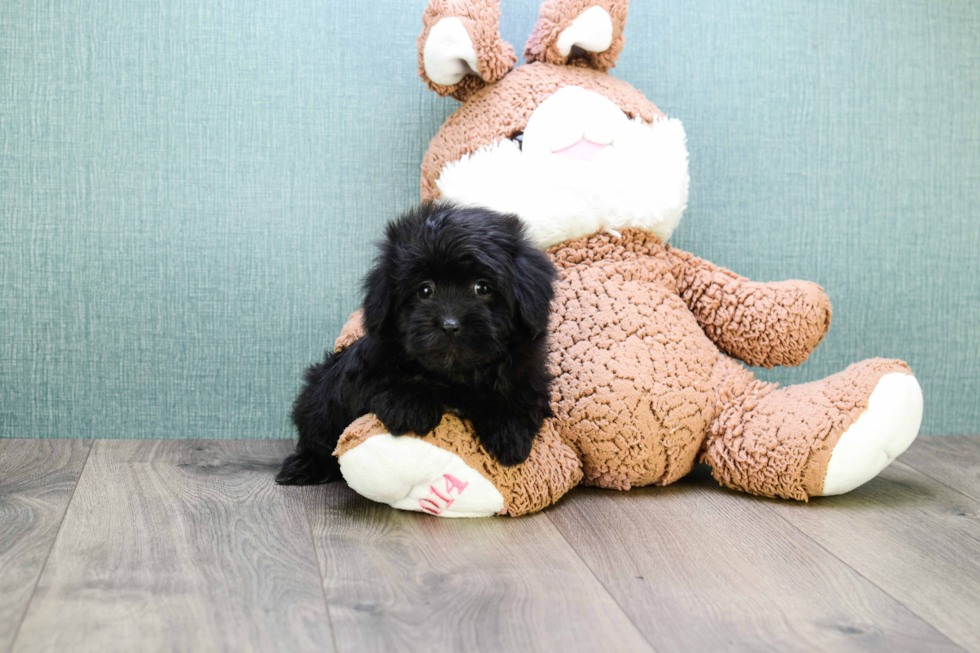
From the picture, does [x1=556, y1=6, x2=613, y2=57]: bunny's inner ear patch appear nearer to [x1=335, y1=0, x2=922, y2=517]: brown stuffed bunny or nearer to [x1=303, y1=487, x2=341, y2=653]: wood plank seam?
[x1=335, y1=0, x2=922, y2=517]: brown stuffed bunny

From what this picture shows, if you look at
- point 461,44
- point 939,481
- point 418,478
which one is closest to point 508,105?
point 461,44

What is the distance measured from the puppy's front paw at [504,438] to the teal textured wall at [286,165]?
0.62m

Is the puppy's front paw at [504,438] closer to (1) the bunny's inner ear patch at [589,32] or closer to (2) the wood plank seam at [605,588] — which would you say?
(2) the wood plank seam at [605,588]

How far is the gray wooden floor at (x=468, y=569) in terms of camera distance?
33.7 inches

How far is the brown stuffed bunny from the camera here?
1278mm

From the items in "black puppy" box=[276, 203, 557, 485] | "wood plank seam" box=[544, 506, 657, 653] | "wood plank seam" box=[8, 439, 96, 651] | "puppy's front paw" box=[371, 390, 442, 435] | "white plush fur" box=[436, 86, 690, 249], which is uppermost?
"white plush fur" box=[436, 86, 690, 249]

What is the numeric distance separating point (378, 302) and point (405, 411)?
16 centimetres

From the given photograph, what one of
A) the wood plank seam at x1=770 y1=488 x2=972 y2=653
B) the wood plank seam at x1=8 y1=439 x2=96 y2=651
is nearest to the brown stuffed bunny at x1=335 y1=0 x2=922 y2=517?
the wood plank seam at x1=770 y1=488 x2=972 y2=653

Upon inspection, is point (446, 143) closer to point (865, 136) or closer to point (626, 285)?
point (626, 285)

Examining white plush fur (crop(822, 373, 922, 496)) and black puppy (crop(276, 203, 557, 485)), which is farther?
white plush fur (crop(822, 373, 922, 496))

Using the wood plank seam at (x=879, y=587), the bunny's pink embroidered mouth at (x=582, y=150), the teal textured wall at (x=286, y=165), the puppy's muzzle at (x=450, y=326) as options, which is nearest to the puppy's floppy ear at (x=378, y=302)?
the puppy's muzzle at (x=450, y=326)

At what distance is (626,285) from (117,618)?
93 cm

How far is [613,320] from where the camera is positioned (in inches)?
53.8

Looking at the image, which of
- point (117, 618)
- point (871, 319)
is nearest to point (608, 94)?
point (871, 319)
